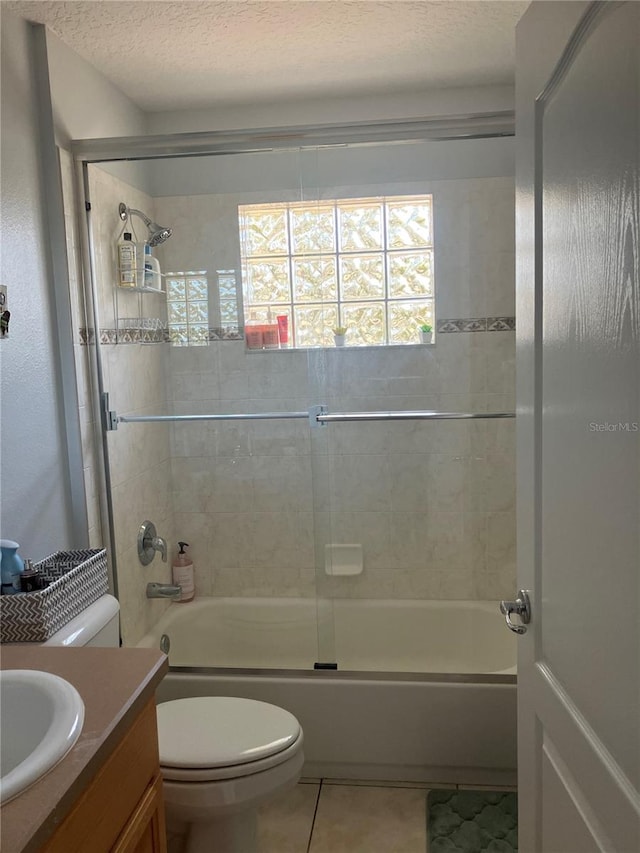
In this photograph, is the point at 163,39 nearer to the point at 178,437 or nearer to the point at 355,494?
the point at 178,437

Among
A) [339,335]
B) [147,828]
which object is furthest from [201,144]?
[147,828]

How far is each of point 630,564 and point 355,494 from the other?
1867 mm

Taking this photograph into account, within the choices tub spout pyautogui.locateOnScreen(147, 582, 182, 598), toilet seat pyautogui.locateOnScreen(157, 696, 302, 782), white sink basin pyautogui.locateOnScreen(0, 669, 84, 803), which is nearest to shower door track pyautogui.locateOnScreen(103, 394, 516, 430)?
tub spout pyautogui.locateOnScreen(147, 582, 182, 598)

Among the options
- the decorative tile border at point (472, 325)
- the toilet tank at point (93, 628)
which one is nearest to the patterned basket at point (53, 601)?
the toilet tank at point (93, 628)

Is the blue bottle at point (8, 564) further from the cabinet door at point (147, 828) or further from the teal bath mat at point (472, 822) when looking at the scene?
the teal bath mat at point (472, 822)

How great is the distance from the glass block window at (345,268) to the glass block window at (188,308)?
17 centimetres

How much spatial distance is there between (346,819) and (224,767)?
2.12 feet

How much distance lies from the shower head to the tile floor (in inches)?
78.9

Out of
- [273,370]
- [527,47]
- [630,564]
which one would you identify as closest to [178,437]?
[273,370]

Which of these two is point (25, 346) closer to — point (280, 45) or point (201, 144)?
point (201, 144)

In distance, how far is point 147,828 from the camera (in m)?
1.26

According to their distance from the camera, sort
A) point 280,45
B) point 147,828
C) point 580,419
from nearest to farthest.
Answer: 1. point 580,419
2. point 147,828
3. point 280,45

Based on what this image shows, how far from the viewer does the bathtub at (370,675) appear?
7.43ft

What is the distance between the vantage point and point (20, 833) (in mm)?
838
